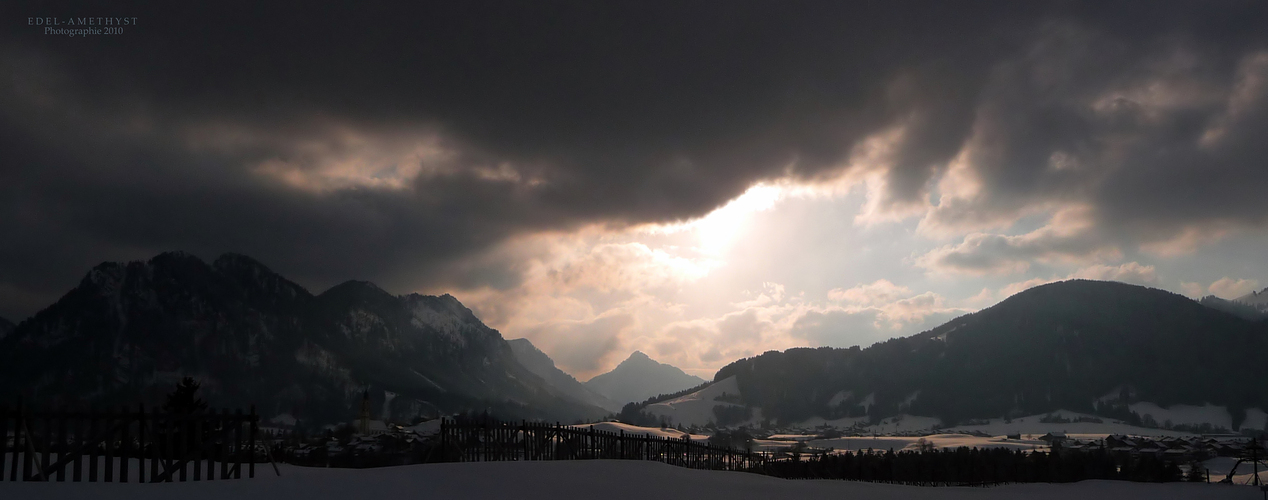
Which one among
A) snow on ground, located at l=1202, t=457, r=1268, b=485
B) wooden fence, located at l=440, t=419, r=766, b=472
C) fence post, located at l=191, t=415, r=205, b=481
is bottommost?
snow on ground, located at l=1202, t=457, r=1268, b=485

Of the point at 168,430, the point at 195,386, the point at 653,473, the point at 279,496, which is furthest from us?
the point at 195,386

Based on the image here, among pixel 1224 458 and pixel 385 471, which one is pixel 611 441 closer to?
pixel 385 471

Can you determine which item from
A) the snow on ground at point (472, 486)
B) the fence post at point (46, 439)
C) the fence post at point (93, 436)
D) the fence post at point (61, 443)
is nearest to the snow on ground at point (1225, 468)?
the snow on ground at point (472, 486)

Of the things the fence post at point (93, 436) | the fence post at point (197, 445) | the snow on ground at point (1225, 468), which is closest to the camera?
the fence post at point (93, 436)

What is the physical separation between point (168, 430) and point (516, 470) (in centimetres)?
891

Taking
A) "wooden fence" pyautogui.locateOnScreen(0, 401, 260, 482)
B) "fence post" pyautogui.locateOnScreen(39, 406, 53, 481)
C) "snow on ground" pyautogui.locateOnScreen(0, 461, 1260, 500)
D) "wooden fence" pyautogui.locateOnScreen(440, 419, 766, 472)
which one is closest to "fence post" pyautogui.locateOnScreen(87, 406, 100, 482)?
"wooden fence" pyautogui.locateOnScreen(0, 401, 260, 482)

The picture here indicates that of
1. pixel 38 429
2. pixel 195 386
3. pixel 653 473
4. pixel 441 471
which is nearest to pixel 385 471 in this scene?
pixel 441 471

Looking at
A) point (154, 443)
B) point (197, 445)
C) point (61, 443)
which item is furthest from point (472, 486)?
point (61, 443)

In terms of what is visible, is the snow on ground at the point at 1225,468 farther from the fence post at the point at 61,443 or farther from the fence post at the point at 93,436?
the fence post at the point at 61,443

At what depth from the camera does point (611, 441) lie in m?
35.6

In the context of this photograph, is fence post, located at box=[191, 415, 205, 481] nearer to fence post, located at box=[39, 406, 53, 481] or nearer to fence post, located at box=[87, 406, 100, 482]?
fence post, located at box=[87, 406, 100, 482]

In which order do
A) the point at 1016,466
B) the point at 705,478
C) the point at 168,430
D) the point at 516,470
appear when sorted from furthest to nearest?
the point at 1016,466 < the point at 705,478 < the point at 516,470 < the point at 168,430

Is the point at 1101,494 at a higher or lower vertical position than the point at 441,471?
lower

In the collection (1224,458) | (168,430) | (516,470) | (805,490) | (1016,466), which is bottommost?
(1224,458)
